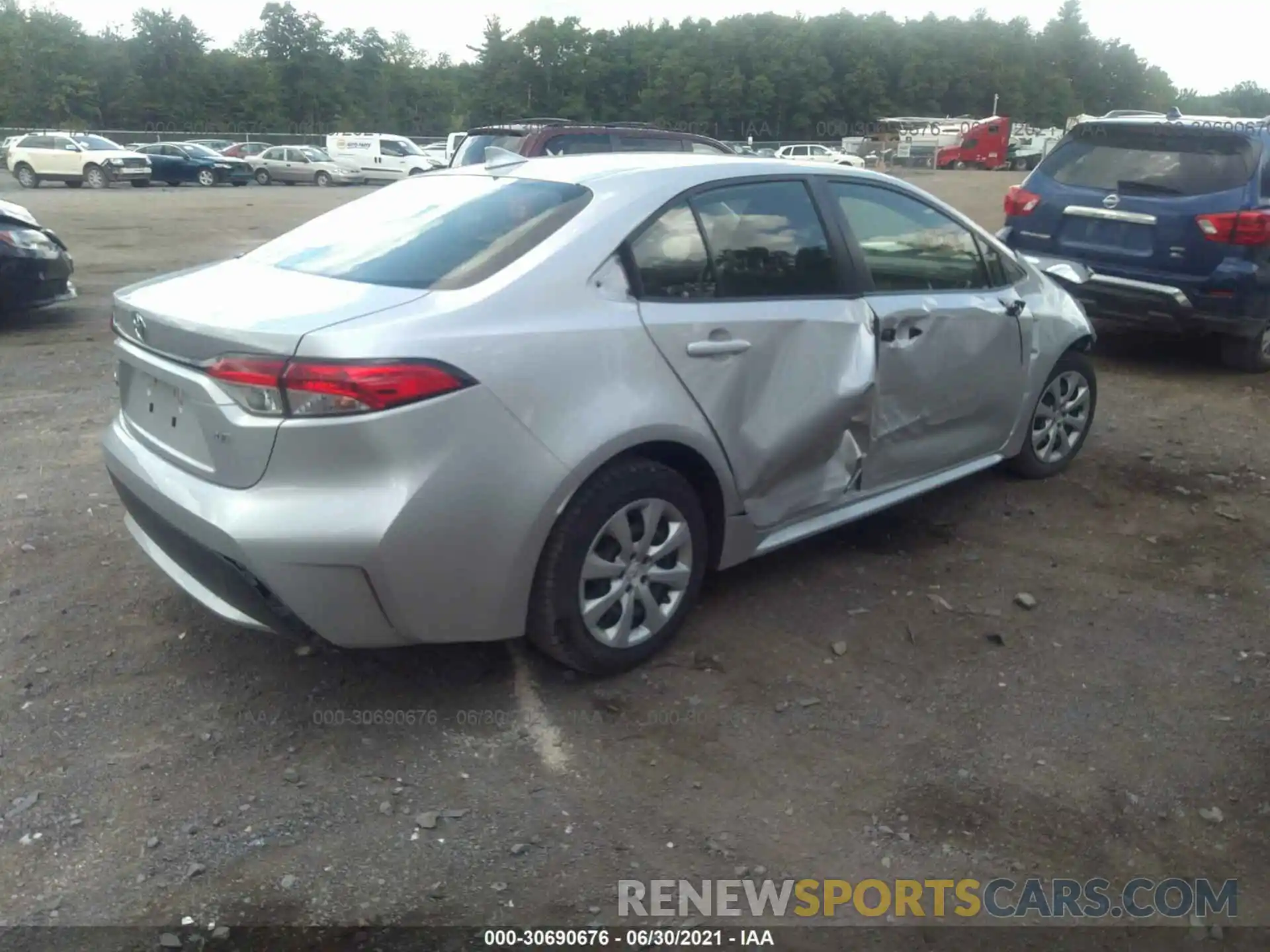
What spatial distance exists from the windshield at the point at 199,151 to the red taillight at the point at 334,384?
33.7 metres

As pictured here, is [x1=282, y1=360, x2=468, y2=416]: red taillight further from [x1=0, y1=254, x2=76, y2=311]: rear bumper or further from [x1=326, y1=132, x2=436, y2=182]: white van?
[x1=326, y1=132, x2=436, y2=182]: white van

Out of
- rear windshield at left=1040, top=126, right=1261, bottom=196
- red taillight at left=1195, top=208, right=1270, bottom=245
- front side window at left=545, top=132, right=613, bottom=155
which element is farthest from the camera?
front side window at left=545, top=132, right=613, bottom=155

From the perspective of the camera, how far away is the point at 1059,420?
5570mm

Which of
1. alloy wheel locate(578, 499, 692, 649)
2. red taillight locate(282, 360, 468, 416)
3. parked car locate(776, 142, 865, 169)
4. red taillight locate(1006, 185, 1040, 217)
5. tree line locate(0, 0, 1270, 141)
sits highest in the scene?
tree line locate(0, 0, 1270, 141)

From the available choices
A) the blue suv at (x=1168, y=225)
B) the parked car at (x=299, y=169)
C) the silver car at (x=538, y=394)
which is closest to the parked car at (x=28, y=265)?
the silver car at (x=538, y=394)

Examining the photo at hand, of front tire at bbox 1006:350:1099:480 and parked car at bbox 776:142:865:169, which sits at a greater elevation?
parked car at bbox 776:142:865:169

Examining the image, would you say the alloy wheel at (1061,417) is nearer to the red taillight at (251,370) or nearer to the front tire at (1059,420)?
the front tire at (1059,420)

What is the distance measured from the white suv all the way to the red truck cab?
3602cm

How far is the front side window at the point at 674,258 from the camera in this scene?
139 inches

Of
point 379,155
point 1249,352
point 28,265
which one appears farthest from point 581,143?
point 379,155

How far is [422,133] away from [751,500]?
223 ft

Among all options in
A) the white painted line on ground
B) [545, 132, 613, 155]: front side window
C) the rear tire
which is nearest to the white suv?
[545, 132, 613, 155]: front side window

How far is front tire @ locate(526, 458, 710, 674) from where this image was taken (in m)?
3.32

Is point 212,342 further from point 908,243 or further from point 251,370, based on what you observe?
point 908,243
